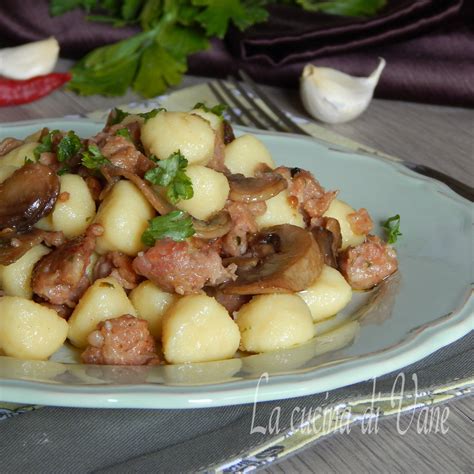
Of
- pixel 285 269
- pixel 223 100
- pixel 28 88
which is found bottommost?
pixel 28 88

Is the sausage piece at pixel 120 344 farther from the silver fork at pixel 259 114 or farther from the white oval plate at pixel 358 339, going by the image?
the silver fork at pixel 259 114

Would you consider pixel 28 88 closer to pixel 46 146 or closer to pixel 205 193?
pixel 46 146

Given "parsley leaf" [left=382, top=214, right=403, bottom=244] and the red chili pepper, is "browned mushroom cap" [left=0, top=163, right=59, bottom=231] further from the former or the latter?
the red chili pepper

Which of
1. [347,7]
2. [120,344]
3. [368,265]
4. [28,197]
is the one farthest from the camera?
[347,7]

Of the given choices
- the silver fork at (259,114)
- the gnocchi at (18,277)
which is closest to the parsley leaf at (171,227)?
the gnocchi at (18,277)

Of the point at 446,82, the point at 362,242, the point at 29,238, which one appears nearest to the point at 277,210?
the point at 362,242

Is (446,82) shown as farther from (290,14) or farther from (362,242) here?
(362,242)

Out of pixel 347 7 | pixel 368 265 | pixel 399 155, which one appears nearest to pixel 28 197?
pixel 368 265
